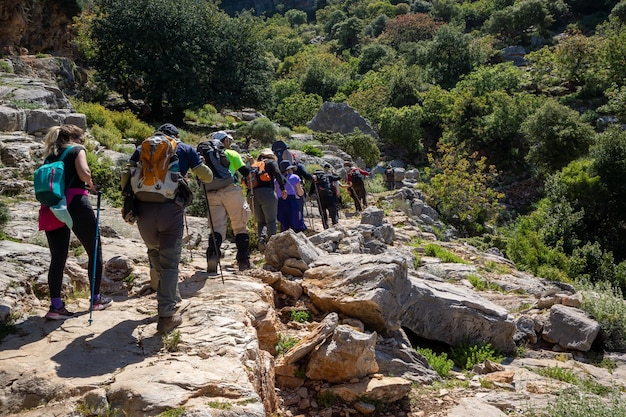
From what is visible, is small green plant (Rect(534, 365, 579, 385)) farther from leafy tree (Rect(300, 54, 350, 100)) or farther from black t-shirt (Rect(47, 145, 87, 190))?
leafy tree (Rect(300, 54, 350, 100))

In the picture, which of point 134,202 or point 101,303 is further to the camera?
point 101,303

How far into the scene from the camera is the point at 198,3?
2550 centimetres

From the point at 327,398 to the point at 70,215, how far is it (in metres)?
2.80

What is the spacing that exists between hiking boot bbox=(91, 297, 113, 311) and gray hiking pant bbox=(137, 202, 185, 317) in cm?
90

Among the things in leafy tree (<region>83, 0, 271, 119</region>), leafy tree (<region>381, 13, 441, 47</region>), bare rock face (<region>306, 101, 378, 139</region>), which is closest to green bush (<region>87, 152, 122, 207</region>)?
leafy tree (<region>83, 0, 271, 119</region>)

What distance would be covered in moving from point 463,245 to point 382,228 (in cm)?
408

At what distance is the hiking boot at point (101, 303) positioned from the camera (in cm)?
471

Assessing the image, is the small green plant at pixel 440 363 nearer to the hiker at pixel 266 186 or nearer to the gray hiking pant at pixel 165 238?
the hiker at pixel 266 186

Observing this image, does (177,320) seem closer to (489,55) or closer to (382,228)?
(382,228)

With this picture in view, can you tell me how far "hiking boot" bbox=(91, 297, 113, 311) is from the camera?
471cm

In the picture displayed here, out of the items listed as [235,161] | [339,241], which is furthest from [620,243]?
[235,161]

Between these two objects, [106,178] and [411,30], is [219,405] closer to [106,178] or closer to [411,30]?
[106,178]

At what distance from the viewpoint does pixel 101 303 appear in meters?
4.84

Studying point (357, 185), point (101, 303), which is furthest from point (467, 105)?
point (101, 303)
